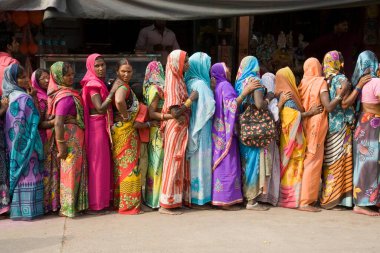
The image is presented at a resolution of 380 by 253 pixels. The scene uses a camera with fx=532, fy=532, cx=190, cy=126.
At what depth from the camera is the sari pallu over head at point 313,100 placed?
529 cm

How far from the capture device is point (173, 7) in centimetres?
530

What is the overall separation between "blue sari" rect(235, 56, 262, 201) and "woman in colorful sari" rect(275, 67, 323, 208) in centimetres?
29

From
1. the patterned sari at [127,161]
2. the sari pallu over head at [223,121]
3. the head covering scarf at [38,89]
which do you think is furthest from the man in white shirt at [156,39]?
the head covering scarf at [38,89]

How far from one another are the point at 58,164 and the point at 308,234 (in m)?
2.39

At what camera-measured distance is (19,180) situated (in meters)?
4.84

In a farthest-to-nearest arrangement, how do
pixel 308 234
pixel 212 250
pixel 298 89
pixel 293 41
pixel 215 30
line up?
pixel 293 41 → pixel 215 30 → pixel 298 89 → pixel 308 234 → pixel 212 250

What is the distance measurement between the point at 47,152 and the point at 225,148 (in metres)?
1.71

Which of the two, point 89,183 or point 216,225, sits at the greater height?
point 89,183

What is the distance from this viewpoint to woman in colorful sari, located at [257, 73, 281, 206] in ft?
17.4

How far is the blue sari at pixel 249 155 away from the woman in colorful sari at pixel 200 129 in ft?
1.13

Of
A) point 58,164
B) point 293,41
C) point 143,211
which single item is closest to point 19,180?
point 58,164

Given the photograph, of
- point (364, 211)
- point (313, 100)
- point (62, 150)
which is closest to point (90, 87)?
point (62, 150)

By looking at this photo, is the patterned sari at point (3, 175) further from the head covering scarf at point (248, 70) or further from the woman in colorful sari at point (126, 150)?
the head covering scarf at point (248, 70)

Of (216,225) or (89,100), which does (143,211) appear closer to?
(216,225)
